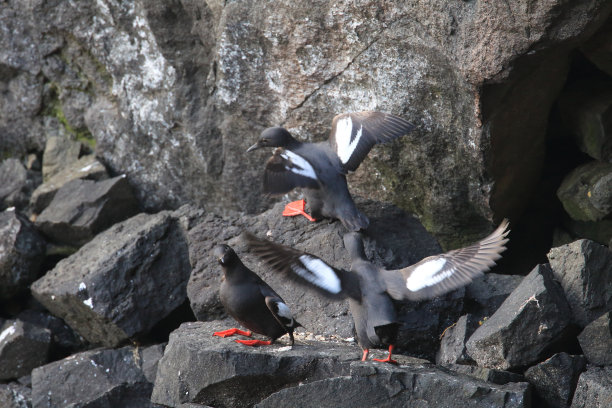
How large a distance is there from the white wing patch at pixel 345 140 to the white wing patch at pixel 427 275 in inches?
53.3

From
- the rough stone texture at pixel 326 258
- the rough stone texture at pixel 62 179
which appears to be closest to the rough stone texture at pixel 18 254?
the rough stone texture at pixel 62 179

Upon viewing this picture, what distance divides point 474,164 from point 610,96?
1.20 m

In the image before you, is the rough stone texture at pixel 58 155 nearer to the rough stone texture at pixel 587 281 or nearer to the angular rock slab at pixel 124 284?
the angular rock slab at pixel 124 284

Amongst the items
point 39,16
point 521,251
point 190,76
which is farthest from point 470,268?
point 39,16

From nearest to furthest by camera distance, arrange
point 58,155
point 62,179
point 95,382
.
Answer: point 95,382
point 62,179
point 58,155

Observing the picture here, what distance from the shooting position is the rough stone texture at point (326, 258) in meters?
5.39

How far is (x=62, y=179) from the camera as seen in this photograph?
786 cm

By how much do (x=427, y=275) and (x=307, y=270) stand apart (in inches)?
28.4

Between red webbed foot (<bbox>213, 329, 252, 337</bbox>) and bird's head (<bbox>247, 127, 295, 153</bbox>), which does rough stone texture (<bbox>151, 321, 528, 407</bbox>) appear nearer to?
red webbed foot (<bbox>213, 329, 252, 337</bbox>)

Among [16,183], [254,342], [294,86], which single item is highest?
[294,86]

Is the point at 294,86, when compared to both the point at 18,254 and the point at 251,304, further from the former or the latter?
the point at 18,254

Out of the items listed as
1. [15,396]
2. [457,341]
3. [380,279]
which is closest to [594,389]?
[457,341]

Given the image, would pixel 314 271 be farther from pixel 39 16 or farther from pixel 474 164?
pixel 39 16

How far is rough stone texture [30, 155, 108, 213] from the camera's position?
776cm
